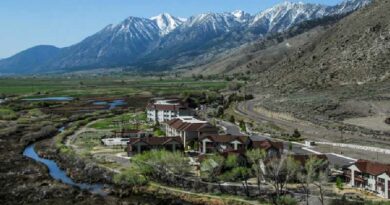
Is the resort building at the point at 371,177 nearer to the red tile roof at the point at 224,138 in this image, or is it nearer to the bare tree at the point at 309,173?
the bare tree at the point at 309,173

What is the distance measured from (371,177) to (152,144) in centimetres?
3067

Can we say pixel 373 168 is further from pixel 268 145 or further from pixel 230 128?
pixel 230 128

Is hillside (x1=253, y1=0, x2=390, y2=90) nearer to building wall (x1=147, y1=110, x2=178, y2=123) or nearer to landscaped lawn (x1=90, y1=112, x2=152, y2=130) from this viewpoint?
landscaped lawn (x1=90, y1=112, x2=152, y2=130)

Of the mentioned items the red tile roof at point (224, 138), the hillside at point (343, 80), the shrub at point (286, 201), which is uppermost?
the hillside at point (343, 80)

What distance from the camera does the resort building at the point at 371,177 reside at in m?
48.3

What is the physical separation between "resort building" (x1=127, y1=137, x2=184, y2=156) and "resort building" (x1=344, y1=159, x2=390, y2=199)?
25.2 meters

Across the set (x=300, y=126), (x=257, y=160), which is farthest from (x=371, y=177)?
(x=300, y=126)

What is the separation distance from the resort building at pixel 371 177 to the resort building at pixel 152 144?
25241 millimetres

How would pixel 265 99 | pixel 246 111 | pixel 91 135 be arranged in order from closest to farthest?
pixel 91 135, pixel 246 111, pixel 265 99

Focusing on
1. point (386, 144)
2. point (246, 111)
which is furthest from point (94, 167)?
point (246, 111)

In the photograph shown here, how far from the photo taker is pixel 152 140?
72938mm

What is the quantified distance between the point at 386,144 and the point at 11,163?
49285mm

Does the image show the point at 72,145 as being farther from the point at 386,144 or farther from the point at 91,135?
the point at 386,144

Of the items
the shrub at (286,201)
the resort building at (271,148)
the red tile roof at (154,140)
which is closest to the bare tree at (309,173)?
the shrub at (286,201)
